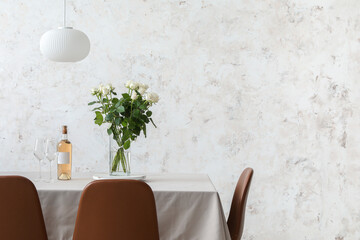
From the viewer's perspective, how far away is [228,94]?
4.26m

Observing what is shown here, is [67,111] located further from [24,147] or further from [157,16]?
[157,16]

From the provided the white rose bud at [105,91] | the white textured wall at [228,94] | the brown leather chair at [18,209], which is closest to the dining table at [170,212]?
the brown leather chair at [18,209]

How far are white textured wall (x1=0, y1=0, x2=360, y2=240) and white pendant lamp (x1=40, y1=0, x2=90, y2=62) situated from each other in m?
1.27

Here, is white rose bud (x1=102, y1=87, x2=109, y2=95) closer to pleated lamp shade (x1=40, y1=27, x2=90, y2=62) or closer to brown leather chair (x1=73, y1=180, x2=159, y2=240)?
pleated lamp shade (x1=40, y1=27, x2=90, y2=62)

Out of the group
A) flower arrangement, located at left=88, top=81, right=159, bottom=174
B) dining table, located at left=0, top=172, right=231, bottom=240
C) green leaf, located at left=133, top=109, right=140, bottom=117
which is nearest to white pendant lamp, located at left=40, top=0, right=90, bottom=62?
flower arrangement, located at left=88, top=81, right=159, bottom=174

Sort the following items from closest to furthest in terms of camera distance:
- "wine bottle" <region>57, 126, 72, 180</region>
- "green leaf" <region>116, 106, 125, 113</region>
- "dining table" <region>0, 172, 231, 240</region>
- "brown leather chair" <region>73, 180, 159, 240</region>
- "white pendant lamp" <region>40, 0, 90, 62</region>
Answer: "brown leather chair" <region>73, 180, 159, 240</region>, "dining table" <region>0, 172, 231, 240</region>, "green leaf" <region>116, 106, 125, 113</region>, "wine bottle" <region>57, 126, 72, 180</region>, "white pendant lamp" <region>40, 0, 90, 62</region>

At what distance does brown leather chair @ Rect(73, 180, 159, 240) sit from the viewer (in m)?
1.93

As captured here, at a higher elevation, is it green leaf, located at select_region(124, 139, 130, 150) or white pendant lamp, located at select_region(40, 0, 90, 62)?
white pendant lamp, located at select_region(40, 0, 90, 62)

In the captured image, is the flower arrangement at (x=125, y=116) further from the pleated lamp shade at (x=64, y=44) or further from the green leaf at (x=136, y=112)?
the pleated lamp shade at (x=64, y=44)

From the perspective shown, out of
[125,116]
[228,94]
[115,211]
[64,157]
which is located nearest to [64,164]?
[64,157]

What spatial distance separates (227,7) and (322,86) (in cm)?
108

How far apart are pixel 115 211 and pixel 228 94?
248 centimetres

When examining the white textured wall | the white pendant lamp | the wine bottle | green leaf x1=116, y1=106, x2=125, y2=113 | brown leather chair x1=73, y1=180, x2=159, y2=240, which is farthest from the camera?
the white textured wall

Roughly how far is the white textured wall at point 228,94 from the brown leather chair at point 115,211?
2288 mm
